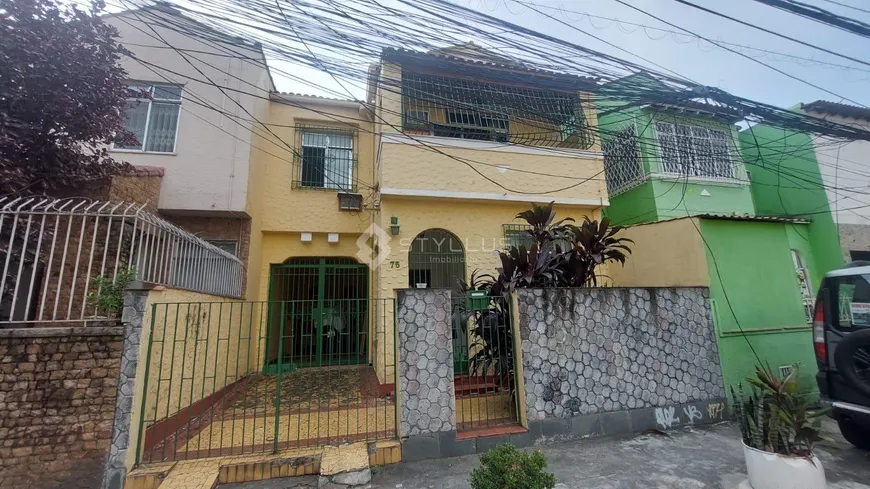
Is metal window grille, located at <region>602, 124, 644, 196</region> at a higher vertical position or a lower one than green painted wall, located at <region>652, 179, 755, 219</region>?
higher

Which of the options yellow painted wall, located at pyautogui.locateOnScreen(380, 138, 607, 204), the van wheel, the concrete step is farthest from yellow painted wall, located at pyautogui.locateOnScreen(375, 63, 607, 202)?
the van wheel

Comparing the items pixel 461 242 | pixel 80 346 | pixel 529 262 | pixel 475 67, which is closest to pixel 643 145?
pixel 475 67

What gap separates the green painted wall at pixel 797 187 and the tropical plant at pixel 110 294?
12681mm

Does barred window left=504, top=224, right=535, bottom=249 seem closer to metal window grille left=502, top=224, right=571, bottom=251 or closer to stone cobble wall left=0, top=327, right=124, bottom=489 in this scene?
metal window grille left=502, top=224, right=571, bottom=251

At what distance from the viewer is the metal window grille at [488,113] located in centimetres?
737

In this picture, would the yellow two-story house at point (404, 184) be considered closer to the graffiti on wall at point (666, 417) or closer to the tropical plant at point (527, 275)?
the tropical plant at point (527, 275)

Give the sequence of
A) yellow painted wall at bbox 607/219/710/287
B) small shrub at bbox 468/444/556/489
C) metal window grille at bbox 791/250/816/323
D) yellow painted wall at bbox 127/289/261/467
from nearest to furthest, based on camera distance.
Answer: small shrub at bbox 468/444/556/489, yellow painted wall at bbox 127/289/261/467, yellow painted wall at bbox 607/219/710/287, metal window grille at bbox 791/250/816/323

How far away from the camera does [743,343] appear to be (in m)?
5.36

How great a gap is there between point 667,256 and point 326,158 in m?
7.98

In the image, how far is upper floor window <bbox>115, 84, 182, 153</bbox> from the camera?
739 cm

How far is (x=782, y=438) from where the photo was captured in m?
3.04

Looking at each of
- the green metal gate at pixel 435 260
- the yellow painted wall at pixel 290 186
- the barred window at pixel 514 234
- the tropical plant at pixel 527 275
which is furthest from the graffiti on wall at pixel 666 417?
the yellow painted wall at pixel 290 186

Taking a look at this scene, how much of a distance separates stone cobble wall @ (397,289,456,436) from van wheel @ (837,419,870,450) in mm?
4520

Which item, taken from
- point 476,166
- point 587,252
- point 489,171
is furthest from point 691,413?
point 476,166
